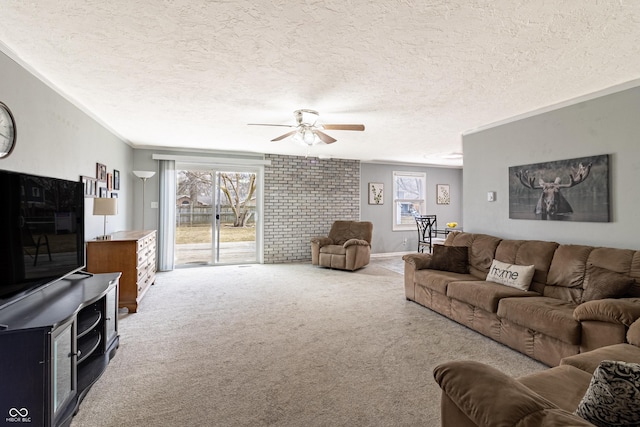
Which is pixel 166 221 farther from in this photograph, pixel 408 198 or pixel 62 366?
pixel 408 198

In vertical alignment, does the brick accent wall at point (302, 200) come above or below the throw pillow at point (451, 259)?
above

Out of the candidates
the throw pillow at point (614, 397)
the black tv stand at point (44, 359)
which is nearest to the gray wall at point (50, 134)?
the black tv stand at point (44, 359)

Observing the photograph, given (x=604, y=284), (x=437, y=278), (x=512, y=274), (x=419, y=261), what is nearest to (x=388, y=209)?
(x=419, y=261)

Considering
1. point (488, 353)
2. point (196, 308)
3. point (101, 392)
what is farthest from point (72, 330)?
point (488, 353)

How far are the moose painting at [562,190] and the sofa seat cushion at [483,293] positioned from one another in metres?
1.03

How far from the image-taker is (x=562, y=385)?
149cm

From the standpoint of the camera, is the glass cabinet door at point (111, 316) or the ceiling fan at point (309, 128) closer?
the glass cabinet door at point (111, 316)

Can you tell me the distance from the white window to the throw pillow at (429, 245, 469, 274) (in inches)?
154

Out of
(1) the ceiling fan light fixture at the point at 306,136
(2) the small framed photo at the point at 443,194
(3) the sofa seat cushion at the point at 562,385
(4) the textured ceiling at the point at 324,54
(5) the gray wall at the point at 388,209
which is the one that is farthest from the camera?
(2) the small framed photo at the point at 443,194

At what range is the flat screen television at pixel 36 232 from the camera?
1740mm

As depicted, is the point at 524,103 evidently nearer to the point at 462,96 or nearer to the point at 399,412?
the point at 462,96

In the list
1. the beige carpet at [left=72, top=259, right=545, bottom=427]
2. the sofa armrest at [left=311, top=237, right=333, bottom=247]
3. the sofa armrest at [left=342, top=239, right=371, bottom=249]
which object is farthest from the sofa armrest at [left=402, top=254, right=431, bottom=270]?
the sofa armrest at [left=311, top=237, right=333, bottom=247]

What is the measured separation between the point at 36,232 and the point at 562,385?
3.15m

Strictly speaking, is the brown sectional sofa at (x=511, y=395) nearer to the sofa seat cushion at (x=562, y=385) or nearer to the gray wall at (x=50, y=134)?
the sofa seat cushion at (x=562, y=385)
